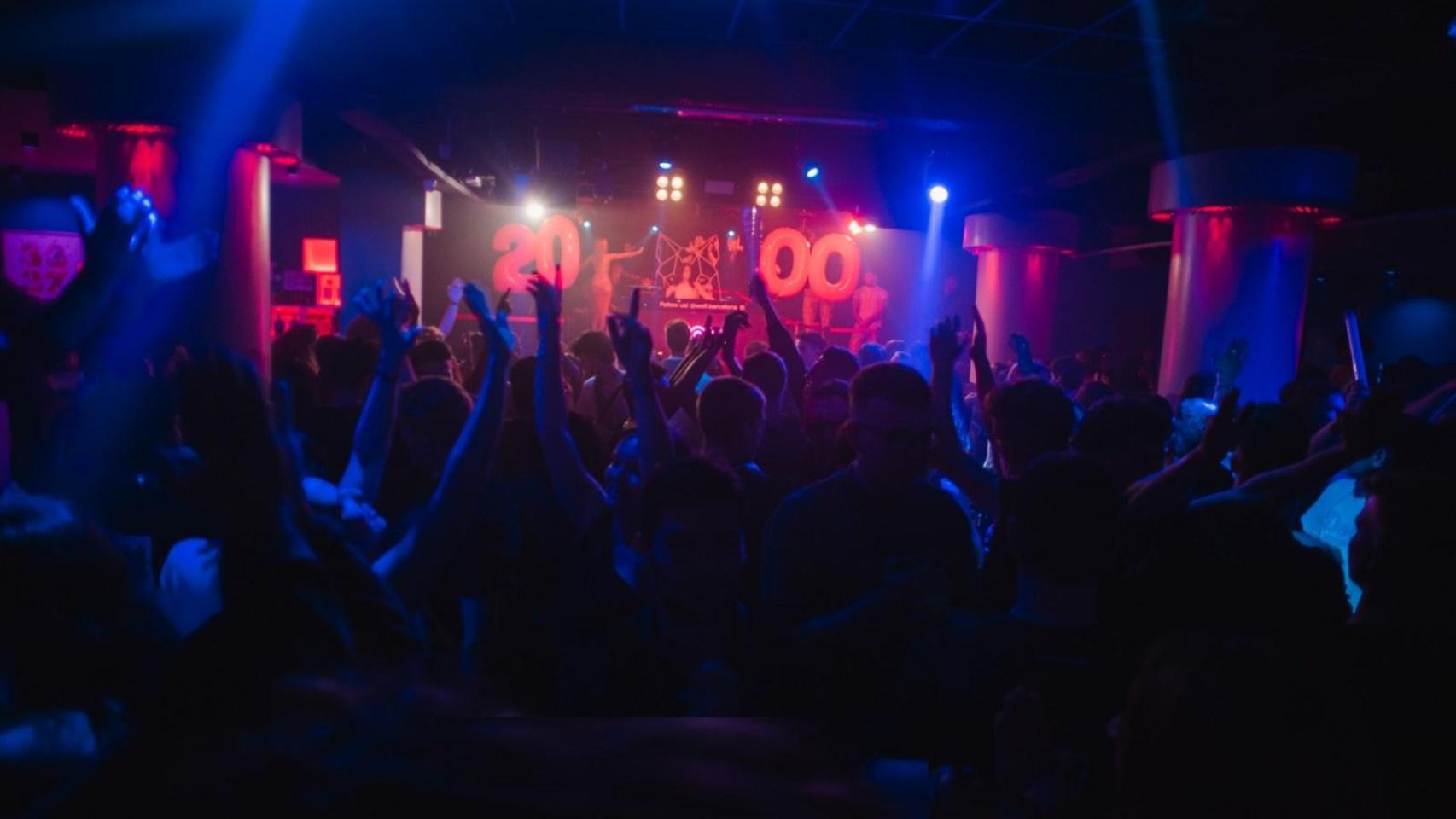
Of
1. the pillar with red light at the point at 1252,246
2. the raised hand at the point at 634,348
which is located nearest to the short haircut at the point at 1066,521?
the raised hand at the point at 634,348

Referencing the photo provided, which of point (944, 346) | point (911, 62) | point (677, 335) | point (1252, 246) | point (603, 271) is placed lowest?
point (677, 335)

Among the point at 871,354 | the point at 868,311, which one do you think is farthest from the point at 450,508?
the point at 868,311

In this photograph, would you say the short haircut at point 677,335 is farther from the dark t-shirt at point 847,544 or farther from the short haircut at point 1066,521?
the short haircut at point 1066,521

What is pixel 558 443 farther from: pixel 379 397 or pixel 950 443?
pixel 950 443

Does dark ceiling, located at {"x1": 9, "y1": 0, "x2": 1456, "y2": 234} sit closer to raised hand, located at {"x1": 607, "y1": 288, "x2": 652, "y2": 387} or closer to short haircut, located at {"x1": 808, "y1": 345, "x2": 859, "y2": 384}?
short haircut, located at {"x1": 808, "y1": 345, "x2": 859, "y2": 384}

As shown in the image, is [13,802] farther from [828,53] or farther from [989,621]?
[828,53]

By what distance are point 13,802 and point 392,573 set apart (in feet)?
3.54

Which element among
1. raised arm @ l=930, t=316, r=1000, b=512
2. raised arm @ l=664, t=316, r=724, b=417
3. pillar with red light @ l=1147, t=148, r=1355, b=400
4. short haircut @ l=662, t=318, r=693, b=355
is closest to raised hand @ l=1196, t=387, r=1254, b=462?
raised arm @ l=930, t=316, r=1000, b=512

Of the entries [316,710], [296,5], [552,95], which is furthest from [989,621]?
[552,95]

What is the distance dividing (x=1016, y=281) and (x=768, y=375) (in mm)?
9411

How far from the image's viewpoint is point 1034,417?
2.49m

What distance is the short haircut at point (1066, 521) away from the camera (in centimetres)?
161

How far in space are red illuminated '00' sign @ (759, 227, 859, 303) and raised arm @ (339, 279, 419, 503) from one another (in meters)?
11.3

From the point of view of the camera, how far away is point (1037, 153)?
423 inches
